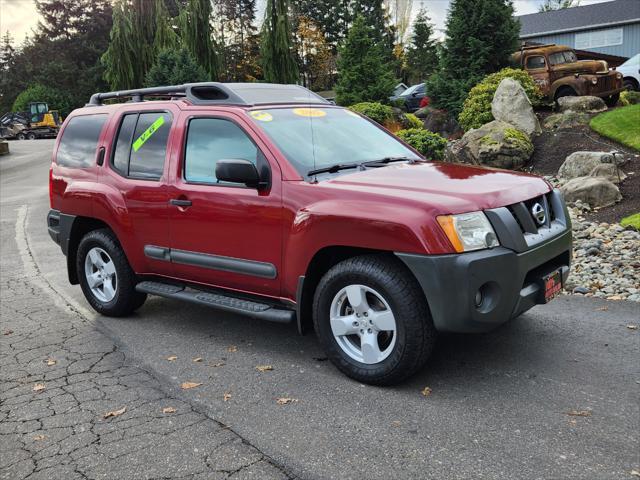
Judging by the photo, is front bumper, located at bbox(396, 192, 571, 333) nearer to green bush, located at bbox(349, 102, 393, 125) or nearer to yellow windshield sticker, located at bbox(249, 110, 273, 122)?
yellow windshield sticker, located at bbox(249, 110, 273, 122)

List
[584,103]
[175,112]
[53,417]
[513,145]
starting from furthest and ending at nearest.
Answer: [584,103], [513,145], [175,112], [53,417]

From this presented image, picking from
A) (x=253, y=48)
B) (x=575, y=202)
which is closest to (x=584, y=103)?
(x=575, y=202)

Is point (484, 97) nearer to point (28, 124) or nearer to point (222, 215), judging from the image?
point (222, 215)

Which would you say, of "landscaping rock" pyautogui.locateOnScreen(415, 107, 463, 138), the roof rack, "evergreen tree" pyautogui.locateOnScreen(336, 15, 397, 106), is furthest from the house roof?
the roof rack

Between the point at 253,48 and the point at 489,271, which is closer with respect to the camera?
the point at 489,271

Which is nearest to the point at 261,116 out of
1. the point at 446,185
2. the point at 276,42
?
the point at 446,185

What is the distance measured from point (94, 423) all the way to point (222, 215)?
5.62 ft

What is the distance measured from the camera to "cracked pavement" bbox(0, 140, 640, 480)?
3.20 meters

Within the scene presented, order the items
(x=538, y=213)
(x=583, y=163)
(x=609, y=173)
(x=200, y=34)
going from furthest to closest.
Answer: (x=200, y=34) < (x=583, y=163) < (x=609, y=173) < (x=538, y=213)

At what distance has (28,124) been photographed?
4756 cm

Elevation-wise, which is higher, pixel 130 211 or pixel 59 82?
pixel 59 82

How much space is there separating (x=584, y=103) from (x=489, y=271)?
12.6 meters

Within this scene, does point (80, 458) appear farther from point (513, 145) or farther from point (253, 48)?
point (253, 48)

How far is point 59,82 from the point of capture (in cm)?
6053
